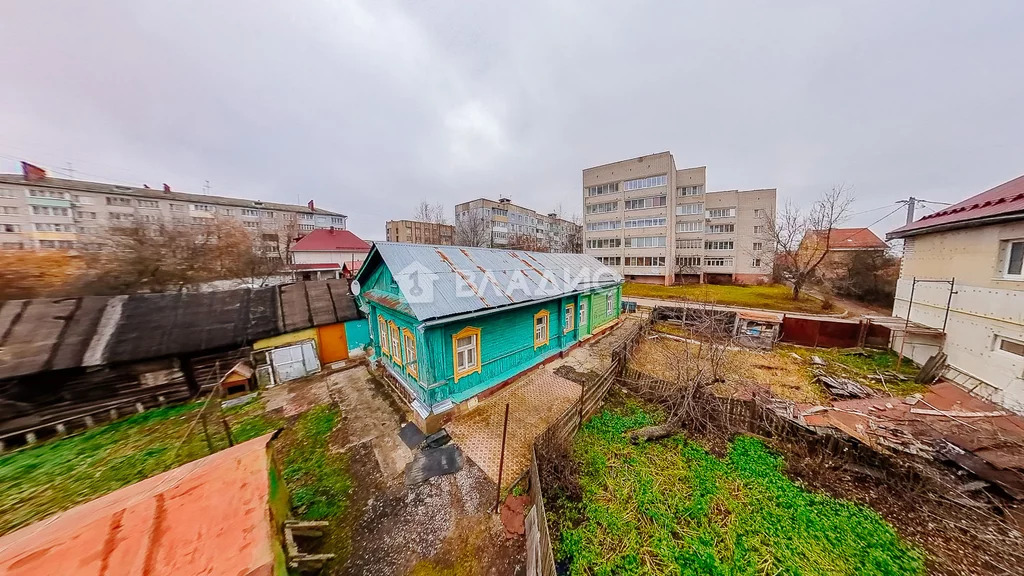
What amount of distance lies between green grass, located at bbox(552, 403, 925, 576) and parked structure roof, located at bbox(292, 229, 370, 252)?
32070mm

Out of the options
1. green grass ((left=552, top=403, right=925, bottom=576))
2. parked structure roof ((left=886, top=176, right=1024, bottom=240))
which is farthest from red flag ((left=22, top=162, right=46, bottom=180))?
parked structure roof ((left=886, top=176, right=1024, bottom=240))

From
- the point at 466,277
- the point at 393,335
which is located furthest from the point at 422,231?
the point at 466,277

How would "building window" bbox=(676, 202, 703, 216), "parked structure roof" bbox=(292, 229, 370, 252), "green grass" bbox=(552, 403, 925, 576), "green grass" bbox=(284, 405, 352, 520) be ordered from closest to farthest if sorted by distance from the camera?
1. "green grass" bbox=(552, 403, 925, 576)
2. "green grass" bbox=(284, 405, 352, 520)
3. "parked structure roof" bbox=(292, 229, 370, 252)
4. "building window" bbox=(676, 202, 703, 216)

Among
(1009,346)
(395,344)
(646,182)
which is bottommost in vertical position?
(1009,346)

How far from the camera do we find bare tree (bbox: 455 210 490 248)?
132ft

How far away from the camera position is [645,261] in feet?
106

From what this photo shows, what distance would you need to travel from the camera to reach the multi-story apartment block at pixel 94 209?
27.5 m

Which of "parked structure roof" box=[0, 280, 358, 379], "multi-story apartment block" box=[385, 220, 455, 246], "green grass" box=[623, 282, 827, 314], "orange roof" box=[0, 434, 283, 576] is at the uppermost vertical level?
"multi-story apartment block" box=[385, 220, 455, 246]

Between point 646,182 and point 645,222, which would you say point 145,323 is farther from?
point 646,182

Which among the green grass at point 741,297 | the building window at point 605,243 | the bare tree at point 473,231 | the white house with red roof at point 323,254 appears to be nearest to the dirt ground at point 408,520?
the green grass at point 741,297

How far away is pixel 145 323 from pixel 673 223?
38.0 meters

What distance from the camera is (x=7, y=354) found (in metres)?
7.78

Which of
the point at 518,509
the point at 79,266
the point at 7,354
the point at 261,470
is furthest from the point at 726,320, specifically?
the point at 79,266

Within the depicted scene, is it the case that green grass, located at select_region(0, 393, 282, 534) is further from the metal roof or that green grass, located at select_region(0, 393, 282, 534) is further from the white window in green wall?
the metal roof
